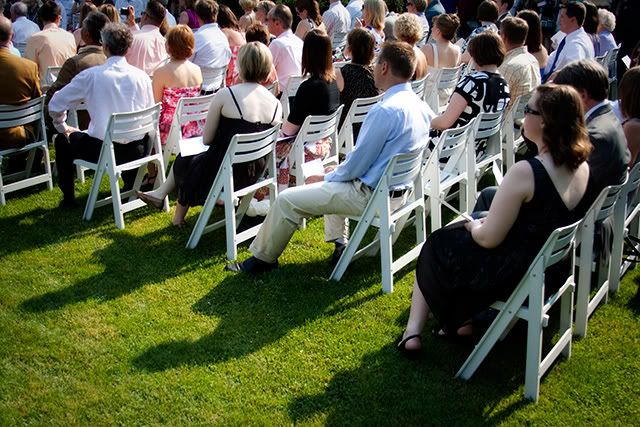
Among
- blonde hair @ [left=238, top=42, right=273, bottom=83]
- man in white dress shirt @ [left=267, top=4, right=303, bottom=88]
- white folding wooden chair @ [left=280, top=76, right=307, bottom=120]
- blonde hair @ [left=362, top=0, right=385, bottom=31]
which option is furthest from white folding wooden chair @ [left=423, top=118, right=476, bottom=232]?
blonde hair @ [left=362, top=0, right=385, bottom=31]

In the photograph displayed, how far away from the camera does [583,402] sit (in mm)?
4020

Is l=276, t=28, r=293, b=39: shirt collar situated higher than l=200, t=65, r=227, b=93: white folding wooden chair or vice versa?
l=276, t=28, r=293, b=39: shirt collar

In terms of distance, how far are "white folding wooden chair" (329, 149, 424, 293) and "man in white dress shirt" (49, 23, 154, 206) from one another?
2360mm

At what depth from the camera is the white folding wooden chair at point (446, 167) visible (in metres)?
5.62

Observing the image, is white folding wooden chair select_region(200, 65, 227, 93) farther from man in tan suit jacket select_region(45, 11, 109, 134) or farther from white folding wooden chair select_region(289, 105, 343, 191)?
white folding wooden chair select_region(289, 105, 343, 191)

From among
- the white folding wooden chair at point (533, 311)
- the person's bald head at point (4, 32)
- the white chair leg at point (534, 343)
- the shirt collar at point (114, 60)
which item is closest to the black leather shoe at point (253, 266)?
the white folding wooden chair at point (533, 311)

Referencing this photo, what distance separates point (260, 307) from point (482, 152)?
261cm

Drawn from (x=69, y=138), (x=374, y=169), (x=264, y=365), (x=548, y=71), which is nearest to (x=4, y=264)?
(x=69, y=138)

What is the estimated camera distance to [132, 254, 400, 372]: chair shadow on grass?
4.41 meters

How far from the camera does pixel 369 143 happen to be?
497 centimetres

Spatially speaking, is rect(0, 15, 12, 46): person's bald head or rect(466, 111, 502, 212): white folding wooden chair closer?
rect(466, 111, 502, 212): white folding wooden chair

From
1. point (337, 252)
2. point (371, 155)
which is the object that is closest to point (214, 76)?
point (337, 252)

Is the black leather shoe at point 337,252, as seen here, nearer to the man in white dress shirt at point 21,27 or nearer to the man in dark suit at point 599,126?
the man in dark suit at point 599,126

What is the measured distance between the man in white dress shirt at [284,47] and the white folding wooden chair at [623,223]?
4.48m
